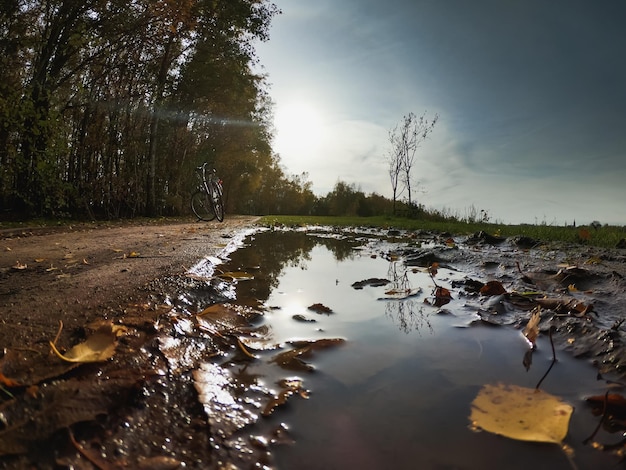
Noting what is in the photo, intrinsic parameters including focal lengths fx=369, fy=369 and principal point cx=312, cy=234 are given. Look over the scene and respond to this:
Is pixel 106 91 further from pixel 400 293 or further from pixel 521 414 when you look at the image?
pixel 521 414

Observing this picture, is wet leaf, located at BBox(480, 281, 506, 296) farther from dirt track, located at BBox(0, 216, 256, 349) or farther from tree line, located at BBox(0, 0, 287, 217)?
tree line, located at BBox(0, 0, 287, 217)

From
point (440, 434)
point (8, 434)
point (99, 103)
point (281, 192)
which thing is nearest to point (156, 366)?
point (8, 434)

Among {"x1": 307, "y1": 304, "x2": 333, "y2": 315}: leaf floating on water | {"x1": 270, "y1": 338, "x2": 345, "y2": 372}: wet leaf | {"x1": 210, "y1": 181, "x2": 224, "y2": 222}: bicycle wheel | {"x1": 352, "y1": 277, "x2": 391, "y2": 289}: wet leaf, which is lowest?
{"x1": 270, "y1": 338, "x2": 345, "y2": 372}: wet leaf

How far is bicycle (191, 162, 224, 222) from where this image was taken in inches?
475

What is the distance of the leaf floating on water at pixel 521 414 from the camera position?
90 centimetres

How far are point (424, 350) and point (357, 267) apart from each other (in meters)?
2.26

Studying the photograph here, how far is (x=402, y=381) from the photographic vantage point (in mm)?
1177

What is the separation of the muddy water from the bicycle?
34.1ft

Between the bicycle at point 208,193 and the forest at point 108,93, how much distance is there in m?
1.78

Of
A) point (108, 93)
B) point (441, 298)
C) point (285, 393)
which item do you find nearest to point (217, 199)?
point (108, 93)

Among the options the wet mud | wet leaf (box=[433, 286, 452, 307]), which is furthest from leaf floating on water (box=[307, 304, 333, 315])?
wet leaf (box=[433, 286, 452, 307])

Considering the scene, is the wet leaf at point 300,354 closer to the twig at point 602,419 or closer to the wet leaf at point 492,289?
the twig at point 602,419

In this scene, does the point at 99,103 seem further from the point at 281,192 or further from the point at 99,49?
the point at 281,192

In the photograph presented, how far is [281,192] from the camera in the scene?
202 feet
